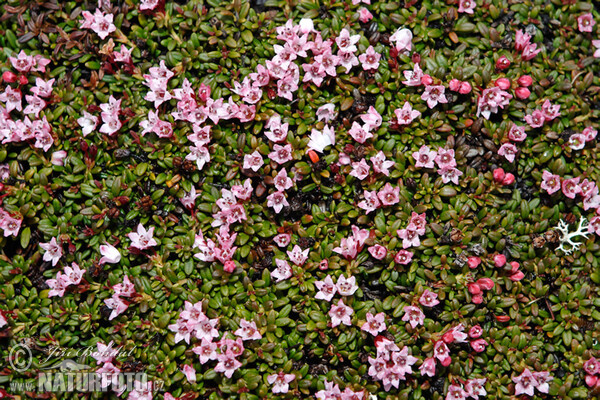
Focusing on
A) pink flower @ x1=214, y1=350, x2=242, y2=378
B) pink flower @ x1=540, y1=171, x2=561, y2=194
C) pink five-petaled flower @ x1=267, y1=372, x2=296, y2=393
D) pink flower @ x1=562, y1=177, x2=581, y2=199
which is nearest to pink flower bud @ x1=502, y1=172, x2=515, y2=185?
pink flower @ x1=540, y1=171, x2=561, y2=194

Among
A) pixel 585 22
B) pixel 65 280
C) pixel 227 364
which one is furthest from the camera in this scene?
pixel 585 22

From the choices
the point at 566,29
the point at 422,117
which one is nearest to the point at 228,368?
the point at 422,117

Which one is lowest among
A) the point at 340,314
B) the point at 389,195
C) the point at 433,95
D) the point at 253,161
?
the point at 340,314

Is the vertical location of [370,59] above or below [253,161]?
above

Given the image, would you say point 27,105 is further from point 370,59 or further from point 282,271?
point 370,59

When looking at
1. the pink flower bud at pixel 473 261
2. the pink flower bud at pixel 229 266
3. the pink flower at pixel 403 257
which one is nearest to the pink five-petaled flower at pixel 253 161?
the pink flower bud at pixel 229 266

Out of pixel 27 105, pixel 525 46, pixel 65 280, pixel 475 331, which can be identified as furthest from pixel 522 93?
pixel 27 105

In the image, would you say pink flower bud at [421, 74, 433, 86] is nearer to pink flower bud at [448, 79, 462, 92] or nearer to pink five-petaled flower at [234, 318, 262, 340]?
pink flower bud at [448, 79, 462, 92]
